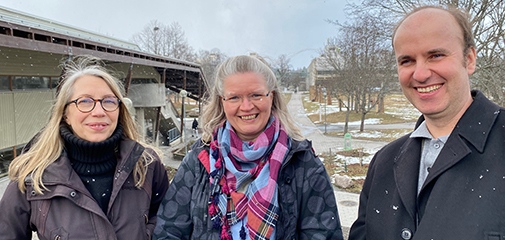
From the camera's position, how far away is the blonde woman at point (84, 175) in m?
2.00

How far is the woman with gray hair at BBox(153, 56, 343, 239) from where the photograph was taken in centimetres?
197

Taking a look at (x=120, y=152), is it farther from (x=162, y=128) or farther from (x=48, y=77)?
(x=162, y=128)

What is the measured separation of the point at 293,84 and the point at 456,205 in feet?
260

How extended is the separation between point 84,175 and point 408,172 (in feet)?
6.36

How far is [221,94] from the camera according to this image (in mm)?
2154

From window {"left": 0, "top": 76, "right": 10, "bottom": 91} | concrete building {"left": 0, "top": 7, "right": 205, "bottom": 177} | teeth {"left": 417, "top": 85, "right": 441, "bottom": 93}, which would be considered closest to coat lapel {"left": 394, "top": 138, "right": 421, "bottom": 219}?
teeth {"left": 417, "top": 85, "right": 441, "bottom": 93}

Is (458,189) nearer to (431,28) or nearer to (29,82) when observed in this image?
(431,28)

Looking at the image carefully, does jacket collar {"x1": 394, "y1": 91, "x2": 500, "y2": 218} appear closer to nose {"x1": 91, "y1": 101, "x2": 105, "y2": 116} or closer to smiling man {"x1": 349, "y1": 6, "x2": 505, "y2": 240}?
smiling man {"x1": 349, "y1": 6, "x2": 505, "y2": 240}

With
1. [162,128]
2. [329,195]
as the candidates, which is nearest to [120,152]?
[329,195]

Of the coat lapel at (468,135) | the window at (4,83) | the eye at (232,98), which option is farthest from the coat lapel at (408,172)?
the window at (4,83)

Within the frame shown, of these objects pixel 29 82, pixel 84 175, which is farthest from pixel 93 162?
pixel 29 82

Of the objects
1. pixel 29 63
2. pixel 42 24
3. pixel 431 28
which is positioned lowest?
pixel 431 28

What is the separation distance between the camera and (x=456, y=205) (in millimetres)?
1502

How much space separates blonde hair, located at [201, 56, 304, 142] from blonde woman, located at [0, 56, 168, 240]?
1.72 ft
